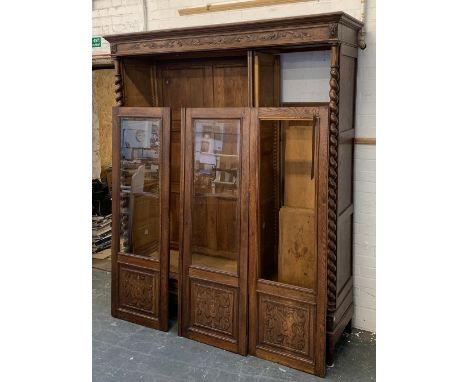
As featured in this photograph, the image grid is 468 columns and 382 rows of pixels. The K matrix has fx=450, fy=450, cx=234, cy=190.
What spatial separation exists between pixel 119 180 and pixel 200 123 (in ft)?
2.95

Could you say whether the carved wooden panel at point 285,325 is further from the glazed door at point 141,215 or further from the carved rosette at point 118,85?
the carved rosette at point 118,85

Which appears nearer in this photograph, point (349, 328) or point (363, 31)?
point (363, 31)

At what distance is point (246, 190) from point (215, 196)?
1.28 feet

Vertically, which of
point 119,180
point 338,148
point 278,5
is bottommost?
point 119,180

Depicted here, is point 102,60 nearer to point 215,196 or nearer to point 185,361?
point 215,196

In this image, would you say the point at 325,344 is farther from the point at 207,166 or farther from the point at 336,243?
the point at 207,166

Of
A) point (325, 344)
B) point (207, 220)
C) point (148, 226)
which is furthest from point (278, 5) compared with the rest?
point (325, 344)

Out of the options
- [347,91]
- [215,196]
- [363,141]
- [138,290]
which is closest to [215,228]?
[215,196]

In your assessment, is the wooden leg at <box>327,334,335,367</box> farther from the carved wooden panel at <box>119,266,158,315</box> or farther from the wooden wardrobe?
the carved wooden panel at <box>119,266,158,315</box>

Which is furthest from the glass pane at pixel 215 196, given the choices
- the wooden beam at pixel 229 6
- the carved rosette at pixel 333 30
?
the wooden beam at pixel 229 6

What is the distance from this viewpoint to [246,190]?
307 cm

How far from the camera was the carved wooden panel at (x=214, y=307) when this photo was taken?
3.21 m
